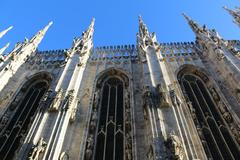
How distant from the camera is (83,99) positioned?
13.9 meters

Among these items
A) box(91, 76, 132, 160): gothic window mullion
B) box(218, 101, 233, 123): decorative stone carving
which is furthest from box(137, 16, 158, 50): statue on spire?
box(218, 101, 233, 123): decorative stone carving

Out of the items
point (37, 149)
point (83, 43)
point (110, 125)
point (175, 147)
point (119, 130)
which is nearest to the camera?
point (175, 147)

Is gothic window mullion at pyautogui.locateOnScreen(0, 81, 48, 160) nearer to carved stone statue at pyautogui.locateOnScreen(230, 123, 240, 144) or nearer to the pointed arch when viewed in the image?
the pointed arch

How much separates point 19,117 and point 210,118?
9.24 m

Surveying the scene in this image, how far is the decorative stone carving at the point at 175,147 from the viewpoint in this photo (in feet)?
27.3

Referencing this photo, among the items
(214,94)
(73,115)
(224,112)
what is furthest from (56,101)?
(214,94)

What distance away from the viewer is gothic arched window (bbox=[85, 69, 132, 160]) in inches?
434

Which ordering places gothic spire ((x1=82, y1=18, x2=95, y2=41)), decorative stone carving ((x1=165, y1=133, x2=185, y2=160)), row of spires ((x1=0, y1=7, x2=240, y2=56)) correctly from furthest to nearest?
gothic spire ((x1=82, y1=18, x2=95, y2=41)) → row of spires ((x1=0, y1=7, x2=240, y2=56)) → decorative stone carving ((x1=165, y1=133, x2=185, y2=160))

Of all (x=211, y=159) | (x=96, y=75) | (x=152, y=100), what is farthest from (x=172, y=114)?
(x=96, y=75)

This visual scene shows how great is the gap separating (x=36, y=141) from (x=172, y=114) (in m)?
5.04

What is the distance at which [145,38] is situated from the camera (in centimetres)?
1830

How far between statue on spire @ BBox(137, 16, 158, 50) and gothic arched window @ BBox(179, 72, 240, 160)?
2.95 m

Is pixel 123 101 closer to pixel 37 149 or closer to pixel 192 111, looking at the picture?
pixel 192 111

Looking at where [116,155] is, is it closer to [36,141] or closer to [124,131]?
[124,131]
